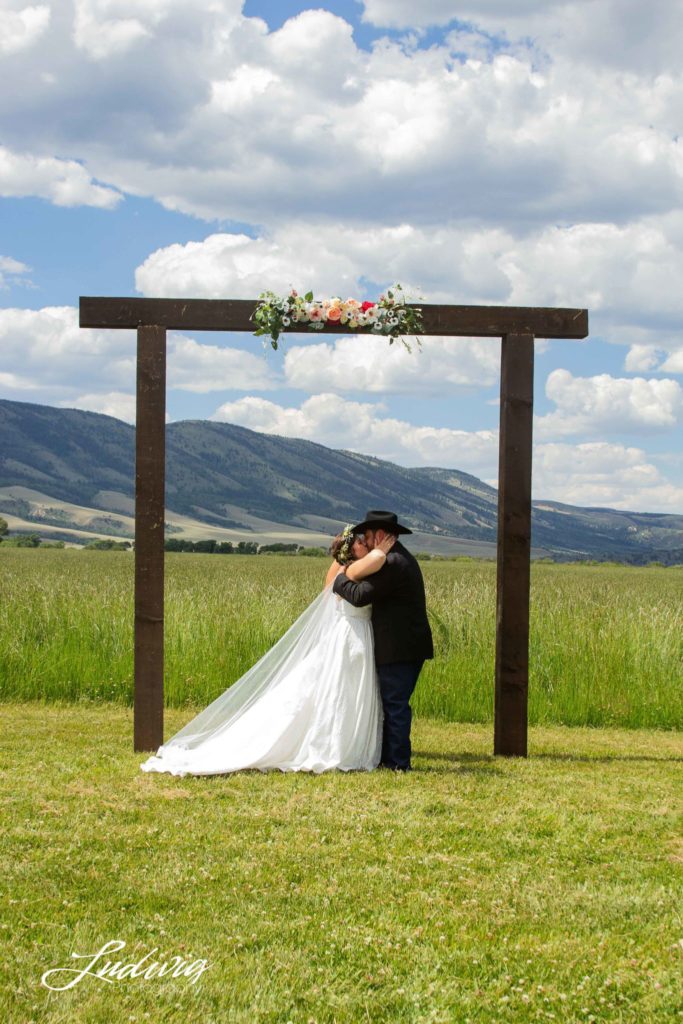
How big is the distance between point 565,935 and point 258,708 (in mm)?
3696

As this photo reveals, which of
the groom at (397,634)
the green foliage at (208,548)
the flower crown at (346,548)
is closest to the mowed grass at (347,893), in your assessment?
the groom at (397,634)

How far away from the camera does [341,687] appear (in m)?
7.81

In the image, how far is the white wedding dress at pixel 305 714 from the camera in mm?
7711

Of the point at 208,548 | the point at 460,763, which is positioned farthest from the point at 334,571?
the point at 208,548

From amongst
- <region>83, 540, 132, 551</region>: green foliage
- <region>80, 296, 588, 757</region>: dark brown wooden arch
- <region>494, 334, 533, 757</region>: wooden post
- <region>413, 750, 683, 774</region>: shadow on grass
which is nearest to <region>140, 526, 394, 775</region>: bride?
<region>80, 296, 588, 757</region>: dark brown wooden arch

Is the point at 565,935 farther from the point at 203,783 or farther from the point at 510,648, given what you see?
the point at 510,648

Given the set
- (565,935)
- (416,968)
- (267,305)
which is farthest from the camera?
(267,305)

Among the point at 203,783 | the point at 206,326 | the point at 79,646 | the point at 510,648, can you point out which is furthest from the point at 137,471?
the point at 79,646

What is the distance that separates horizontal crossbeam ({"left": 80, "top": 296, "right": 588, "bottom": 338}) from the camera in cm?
841

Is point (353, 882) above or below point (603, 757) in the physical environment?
above

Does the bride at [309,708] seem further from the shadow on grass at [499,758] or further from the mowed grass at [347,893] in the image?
the shadow on grass at [499,758]

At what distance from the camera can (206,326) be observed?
332 inches

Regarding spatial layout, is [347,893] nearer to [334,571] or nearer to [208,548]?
[334,571]

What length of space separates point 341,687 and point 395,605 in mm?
762
